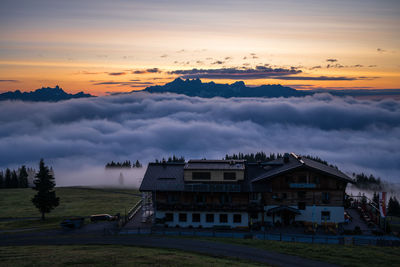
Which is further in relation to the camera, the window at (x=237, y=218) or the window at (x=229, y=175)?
the window at (x=229, y=175)

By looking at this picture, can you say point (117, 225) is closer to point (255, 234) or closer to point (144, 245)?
point (144, 245)

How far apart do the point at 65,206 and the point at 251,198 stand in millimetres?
60489

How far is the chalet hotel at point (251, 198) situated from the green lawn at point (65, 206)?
2570 centimetres

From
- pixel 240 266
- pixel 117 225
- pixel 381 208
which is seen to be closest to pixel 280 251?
pixel 240 266

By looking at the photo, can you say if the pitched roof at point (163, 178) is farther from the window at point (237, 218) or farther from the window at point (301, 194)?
the window at point (301, 194)

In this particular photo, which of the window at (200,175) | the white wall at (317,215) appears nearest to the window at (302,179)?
the white wall at (317,215)

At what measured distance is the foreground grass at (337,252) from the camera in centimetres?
5044

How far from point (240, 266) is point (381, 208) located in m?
34.0

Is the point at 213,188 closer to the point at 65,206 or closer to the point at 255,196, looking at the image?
the point at 255,196

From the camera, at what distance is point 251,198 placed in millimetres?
74250

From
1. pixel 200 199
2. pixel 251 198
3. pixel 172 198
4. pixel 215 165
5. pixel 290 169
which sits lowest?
pixel 200 199

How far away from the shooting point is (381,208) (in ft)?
227

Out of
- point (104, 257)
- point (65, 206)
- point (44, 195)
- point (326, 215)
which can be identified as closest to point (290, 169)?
point (326, 215)

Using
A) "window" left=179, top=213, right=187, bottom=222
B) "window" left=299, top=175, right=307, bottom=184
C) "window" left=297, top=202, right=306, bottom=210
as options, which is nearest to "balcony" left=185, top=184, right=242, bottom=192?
"window" left=179, top=213, right=187, bottom=222
